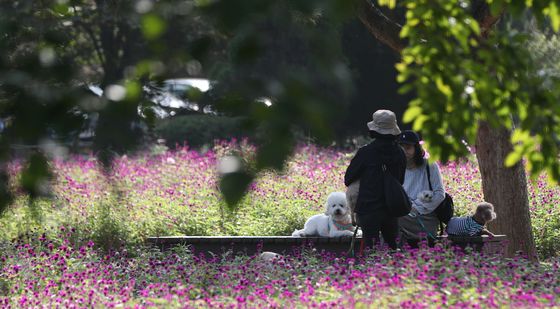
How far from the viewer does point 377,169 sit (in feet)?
26.5

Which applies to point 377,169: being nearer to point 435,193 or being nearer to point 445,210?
point 435,193

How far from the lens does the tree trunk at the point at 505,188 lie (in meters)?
9.31

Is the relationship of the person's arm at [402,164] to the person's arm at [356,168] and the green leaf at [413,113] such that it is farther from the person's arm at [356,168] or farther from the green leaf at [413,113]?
the green leaf at [413,113]

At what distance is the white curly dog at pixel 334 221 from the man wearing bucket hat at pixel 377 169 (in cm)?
68

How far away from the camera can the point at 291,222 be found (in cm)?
1070

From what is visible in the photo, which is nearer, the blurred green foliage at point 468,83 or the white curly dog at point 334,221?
the blurred green foliage at point 468,83

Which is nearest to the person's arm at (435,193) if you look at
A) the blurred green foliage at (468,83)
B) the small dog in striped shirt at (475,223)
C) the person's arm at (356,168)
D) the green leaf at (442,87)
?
the small dog in striped shirt at (475,223)

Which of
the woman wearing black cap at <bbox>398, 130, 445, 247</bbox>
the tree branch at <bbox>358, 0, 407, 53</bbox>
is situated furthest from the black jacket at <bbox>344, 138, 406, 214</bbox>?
the tree branch at <bbox>358, 0, 407, 53</bbox>

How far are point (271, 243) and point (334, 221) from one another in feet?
1.95

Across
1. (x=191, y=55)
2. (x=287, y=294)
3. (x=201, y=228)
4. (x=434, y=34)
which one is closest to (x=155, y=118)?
(x=191, y=55)

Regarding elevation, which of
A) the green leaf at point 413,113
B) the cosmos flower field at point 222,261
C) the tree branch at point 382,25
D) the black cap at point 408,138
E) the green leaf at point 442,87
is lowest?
the cosmos flower field at point 222,261

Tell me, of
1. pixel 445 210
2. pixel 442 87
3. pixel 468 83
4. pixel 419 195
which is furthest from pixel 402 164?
pixel 442 87

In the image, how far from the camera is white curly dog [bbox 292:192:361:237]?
29.1ft

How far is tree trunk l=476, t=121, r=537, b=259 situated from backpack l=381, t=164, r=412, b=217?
165 cm
